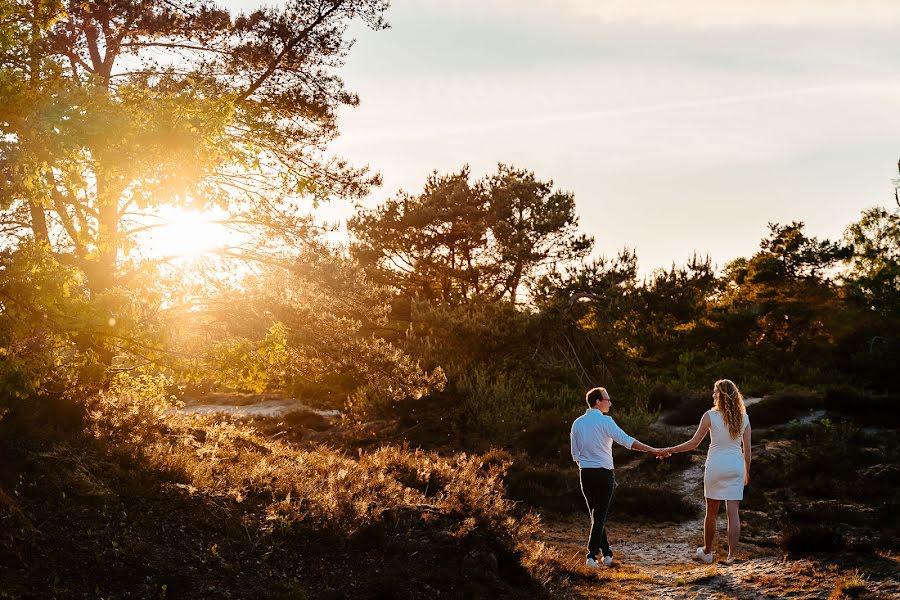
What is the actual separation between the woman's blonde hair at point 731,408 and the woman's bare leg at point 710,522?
830mm

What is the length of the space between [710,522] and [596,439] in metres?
1.59

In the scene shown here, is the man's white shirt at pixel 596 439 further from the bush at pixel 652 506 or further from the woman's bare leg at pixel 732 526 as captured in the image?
the bush at pixel 652 506

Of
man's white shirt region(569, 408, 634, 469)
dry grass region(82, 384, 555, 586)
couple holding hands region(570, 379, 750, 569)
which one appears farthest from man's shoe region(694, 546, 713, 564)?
dry grass region(82, 384, 555, 586)

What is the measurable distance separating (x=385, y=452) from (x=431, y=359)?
25.9 feet

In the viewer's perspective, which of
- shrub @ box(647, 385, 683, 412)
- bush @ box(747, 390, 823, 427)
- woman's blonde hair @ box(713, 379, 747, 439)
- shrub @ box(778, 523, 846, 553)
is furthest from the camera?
shrub @ box(647, 385, 683, 412)

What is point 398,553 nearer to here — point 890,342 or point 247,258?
point 247,258

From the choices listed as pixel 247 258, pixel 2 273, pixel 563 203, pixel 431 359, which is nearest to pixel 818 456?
pixel 431 359

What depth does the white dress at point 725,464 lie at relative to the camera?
761 cm

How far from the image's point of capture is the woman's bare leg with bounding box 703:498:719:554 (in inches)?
309

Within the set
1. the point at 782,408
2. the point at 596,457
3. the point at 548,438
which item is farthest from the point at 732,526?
the point at 782,408

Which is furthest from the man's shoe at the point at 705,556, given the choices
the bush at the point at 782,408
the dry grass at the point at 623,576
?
the bush at the point at 782,408

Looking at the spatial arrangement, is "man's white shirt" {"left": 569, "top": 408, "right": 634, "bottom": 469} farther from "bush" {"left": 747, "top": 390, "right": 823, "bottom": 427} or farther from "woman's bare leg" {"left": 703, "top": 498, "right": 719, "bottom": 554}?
"bush" {"left": 747, "top": 390, "right": 823, "bottom": 427}

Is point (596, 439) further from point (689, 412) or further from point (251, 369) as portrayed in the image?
point (689, 412)

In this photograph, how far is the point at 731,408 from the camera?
300 inches
